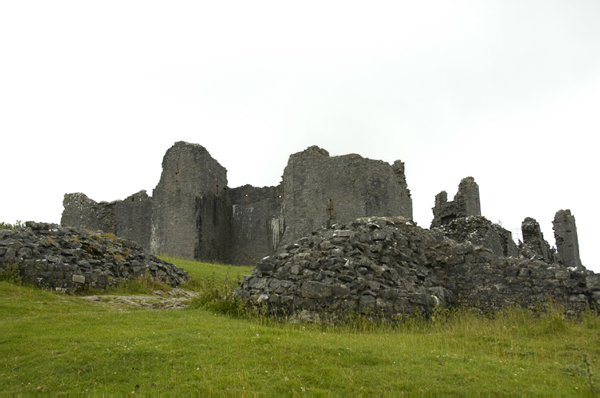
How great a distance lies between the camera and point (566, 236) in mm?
31688

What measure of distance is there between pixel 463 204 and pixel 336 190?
8.12 meters

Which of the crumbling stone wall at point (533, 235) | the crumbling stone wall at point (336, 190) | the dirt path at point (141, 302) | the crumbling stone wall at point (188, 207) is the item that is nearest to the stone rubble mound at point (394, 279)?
the dirt path at point (141, 302)

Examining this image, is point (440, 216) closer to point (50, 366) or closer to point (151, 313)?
point (151, 313)

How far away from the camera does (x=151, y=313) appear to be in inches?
374

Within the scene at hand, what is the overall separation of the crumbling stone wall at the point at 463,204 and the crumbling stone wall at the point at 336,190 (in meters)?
3.68

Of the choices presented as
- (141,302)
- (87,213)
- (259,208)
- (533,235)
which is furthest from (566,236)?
(87,213)

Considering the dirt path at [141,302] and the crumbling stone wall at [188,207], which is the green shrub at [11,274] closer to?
the dirt path at [141,302]

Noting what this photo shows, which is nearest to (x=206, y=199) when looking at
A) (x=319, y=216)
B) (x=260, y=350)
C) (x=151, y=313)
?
(x=319, y=216)

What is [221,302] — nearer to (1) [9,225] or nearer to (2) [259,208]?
(1) [9,225]

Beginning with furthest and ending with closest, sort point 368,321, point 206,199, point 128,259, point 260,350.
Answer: point 206,199, point 128,259, point 368,321, point 260,350

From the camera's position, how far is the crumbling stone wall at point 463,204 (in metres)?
26.2

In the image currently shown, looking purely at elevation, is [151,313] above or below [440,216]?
below

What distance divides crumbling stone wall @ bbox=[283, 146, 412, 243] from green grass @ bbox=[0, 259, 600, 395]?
13.2 metres

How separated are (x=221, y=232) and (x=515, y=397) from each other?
985 inches
